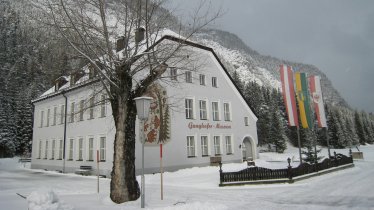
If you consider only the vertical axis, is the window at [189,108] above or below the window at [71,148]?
above

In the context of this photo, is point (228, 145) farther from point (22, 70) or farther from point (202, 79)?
point (22, 70)

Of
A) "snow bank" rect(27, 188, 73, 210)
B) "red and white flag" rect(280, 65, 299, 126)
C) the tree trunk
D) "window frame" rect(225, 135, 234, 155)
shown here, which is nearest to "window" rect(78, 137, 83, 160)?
"window frame" rect(225, 135, 234, 155)

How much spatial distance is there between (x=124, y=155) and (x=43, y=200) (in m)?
3.51

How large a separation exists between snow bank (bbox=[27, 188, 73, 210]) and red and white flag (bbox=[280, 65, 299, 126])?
19.2 meters

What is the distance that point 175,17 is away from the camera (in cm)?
1191

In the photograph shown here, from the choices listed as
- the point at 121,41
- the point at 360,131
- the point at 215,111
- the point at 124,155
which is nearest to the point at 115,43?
the point at 121,41

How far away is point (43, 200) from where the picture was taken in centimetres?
783

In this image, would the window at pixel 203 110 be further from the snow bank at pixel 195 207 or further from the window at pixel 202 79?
the snow bank at pixel 195 207

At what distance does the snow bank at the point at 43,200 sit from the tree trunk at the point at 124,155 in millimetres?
2705

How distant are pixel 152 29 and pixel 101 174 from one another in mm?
15341

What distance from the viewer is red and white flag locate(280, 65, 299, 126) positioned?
2344 cm

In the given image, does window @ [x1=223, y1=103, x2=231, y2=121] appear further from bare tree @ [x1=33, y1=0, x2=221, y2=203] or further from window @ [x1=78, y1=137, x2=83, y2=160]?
bare tree @ [x1=33, y1=0, x2=221, y2=203]

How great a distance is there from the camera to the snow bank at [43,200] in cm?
772

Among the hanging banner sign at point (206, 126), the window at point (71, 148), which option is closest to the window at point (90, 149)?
the window at point (71, 148)
